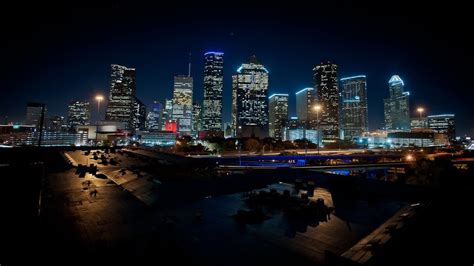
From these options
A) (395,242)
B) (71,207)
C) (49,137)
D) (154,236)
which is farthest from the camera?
(49,137)

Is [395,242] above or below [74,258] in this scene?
above

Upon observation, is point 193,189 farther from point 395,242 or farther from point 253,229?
point 395,242

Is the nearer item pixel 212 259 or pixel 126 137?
pixel 212 259

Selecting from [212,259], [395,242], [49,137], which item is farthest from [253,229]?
[49,137]

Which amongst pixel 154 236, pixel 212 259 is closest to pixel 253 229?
pixel 212 259

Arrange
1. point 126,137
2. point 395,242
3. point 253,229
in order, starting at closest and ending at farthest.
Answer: point 395,242 < point 253,229 < point 126,137

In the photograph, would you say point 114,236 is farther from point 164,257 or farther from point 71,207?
point 71,207

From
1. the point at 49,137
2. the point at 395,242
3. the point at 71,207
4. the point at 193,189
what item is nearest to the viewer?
the point at 395,242
